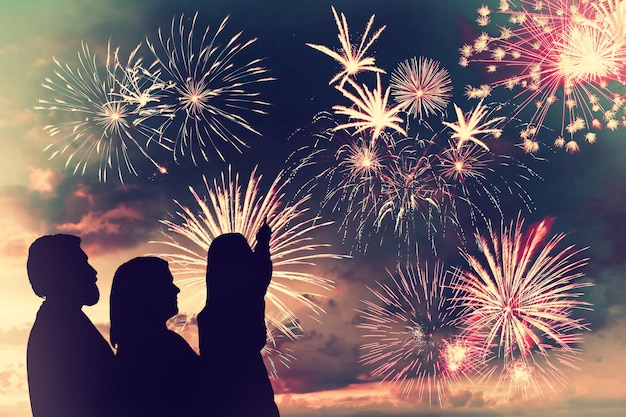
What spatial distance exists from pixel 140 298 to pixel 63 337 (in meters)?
1.97

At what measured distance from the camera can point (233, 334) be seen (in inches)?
623

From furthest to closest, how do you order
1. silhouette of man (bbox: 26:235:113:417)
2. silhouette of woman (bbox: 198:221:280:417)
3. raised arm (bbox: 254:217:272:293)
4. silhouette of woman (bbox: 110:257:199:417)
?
raised arm (bbox: 254:217:272:293) < silhouette of woman (bbox: 198:221:280:417) < silhouette of man (bbox: 26:235:113:417) < silhouette of woman (bbox: 110:257:199:417)

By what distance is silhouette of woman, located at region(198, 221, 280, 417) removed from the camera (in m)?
15.8

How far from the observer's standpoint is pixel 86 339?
15.9 meters

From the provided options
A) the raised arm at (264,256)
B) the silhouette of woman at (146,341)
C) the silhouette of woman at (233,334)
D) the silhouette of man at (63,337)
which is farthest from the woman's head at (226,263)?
the silhouette of man at (63,337)

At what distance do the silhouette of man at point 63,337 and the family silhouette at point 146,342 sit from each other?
0.8 inches

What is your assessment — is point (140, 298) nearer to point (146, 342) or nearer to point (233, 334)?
point (146, 342)

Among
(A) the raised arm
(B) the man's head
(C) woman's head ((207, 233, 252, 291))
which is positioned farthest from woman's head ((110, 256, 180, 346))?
(A) the raised arm

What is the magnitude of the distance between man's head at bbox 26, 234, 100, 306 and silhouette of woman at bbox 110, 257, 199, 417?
42.2 inches

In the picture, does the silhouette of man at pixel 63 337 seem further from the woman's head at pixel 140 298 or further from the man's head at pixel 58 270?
the woman's head at pixel 140 298

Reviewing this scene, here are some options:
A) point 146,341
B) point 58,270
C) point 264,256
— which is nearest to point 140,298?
point 146,341

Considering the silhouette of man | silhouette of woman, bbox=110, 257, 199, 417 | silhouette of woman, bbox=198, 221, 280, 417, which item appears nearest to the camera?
silhouette of woman, bbox=110, 257, 199, 417

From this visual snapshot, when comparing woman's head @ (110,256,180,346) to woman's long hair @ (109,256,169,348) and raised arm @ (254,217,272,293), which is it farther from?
raised arm @ (254,217,272,293)

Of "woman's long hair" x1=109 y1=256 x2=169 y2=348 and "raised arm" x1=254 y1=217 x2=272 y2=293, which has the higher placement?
"raised arm" x1=254 y1=217 x2=272 y2=293
